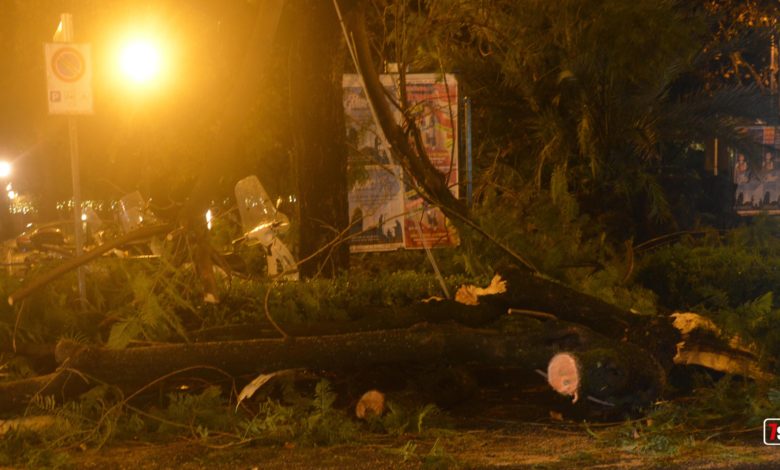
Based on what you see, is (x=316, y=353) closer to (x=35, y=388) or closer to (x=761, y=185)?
(x=35, y=388)

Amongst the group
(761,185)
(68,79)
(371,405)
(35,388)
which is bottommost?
(371,405)

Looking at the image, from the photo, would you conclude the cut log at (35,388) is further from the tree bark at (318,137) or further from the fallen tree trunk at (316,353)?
the tree bark at (318,137)

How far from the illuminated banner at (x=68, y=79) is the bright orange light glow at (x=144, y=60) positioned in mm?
A: 777

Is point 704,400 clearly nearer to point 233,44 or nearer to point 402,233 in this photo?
point 233,44

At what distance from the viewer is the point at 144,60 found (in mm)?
9875

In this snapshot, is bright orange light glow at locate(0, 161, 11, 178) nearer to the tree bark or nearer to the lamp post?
the lamp post

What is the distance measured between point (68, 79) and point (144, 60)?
1.00m

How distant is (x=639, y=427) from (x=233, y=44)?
15.0ft

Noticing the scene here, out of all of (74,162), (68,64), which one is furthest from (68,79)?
(74,162)

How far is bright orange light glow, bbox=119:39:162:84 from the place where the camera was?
32.4 ft

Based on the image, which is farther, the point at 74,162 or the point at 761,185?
the point at 761,185

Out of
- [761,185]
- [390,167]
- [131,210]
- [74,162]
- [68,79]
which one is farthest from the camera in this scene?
[761,185]

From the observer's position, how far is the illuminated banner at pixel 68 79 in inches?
355

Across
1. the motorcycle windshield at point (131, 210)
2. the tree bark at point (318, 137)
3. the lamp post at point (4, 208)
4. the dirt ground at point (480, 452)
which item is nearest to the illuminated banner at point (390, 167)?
the tree bark at point (318, 137)
